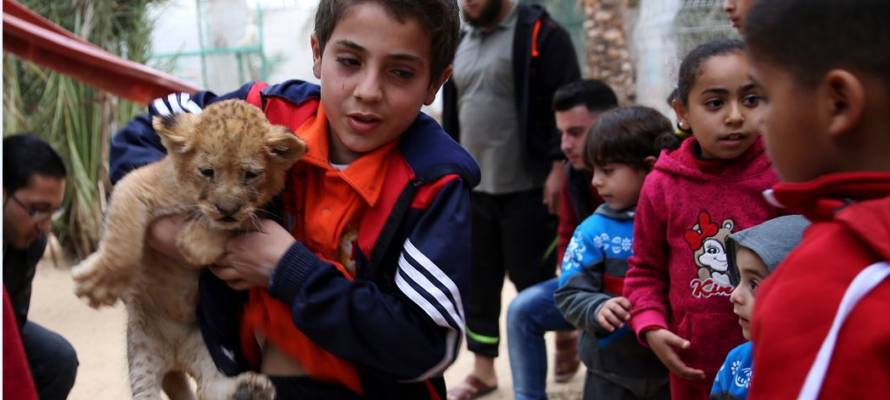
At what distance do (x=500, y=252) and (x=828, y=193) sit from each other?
14.3ft

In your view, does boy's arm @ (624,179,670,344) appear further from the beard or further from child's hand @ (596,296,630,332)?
the beard

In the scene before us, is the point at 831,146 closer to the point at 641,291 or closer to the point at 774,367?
the point at 774,367

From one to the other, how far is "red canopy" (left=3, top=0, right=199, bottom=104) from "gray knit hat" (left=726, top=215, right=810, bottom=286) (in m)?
2.20

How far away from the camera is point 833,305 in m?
1.28

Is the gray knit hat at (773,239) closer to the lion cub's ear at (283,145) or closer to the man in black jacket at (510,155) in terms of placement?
the lion cub's ear at (283,145)

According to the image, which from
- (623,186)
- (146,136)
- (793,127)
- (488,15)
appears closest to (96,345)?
(488,15)

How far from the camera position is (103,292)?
2.22m

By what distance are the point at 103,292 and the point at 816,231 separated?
1623 mm

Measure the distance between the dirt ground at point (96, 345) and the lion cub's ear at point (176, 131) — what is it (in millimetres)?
2537

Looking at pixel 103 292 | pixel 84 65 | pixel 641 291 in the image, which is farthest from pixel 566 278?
pixel 84 65

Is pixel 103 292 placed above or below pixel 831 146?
below

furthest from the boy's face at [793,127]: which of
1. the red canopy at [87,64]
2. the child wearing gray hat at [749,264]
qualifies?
the red canopy at [87,64]

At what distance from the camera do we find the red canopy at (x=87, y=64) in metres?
3.59

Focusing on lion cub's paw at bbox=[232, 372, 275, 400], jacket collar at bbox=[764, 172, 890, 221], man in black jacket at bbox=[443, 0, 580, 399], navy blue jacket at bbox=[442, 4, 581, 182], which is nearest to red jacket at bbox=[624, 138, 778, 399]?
lion cub's paw at bbox=[232, 372, 275, 400]
